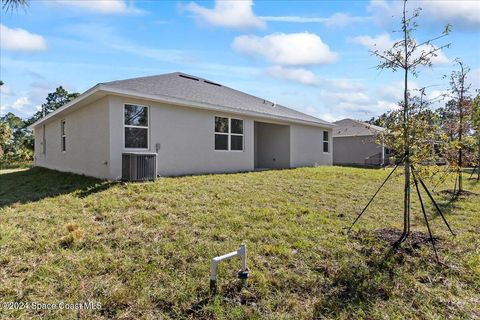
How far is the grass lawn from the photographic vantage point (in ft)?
9.43

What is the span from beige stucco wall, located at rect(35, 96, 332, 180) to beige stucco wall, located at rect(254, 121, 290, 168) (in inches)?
110

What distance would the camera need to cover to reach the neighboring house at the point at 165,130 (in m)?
8.98

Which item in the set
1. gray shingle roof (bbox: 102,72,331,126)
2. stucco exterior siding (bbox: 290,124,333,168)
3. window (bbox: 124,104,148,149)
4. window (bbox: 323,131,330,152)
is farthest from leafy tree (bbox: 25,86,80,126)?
window (bbox: 124,104,148,149)

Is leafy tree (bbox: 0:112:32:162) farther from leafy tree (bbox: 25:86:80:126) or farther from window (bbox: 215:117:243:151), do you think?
window (bbox: 215:117:243:151)

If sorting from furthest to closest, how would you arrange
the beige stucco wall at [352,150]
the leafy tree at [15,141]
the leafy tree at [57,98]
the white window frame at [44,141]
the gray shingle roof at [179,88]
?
the leafy tree at [57,98]
the leafy tree at [15,141]
the beige stucco wall at [352,150]
the white window frame at [44,141]
the gray shingle roof at [179,88]

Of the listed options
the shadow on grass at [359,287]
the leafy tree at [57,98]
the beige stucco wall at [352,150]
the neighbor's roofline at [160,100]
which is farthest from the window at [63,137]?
the leafy tree at [57,98]

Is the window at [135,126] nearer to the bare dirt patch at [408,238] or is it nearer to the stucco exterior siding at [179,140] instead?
the stucco exterior siding at [179,140]

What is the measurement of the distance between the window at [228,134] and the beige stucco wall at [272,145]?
3382mm

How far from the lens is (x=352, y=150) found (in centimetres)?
2438

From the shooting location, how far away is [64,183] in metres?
9.10

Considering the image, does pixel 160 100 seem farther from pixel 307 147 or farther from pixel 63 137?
pixel 307 147

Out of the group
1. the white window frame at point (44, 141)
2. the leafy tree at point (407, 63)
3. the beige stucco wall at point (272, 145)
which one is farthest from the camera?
the white window frame at point (44, 141)

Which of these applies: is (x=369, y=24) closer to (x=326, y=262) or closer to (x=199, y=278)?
(x=326, y=262)

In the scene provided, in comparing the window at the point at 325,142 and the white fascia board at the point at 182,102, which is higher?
the white fascia board at the point at 182,102
